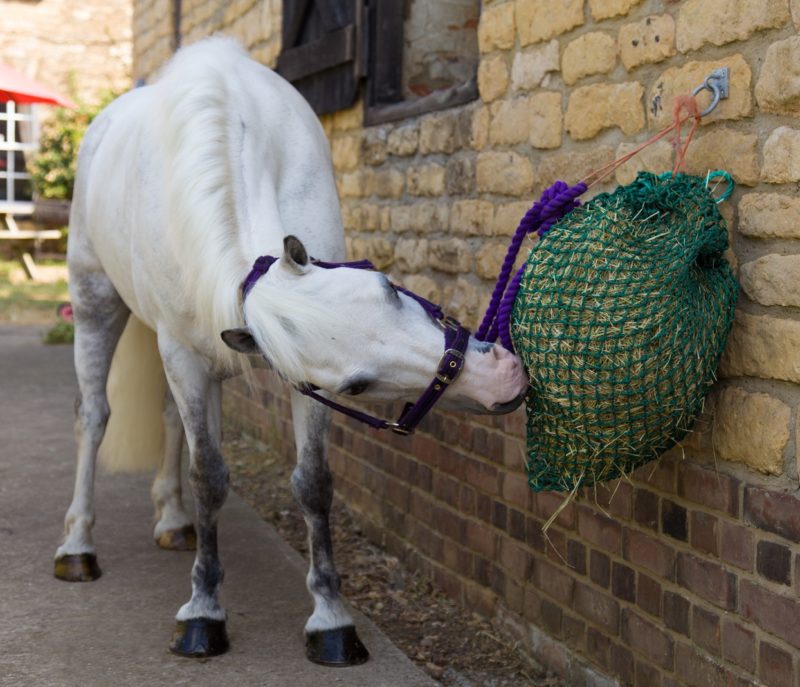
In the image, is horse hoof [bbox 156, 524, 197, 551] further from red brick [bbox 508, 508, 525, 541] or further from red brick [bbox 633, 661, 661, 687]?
red brick [bbox 633, 661, 661, 687]

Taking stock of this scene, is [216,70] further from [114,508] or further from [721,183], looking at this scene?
[114,508]

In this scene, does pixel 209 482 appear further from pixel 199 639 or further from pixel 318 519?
pixel 199 639

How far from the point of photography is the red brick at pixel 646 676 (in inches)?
110

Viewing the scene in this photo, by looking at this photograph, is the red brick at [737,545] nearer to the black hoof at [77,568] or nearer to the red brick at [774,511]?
the red brick at [774,511]

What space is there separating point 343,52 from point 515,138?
1592mm

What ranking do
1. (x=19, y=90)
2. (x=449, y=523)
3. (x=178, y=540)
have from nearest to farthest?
1. (x=449, y=523)
2. (x=178, y=540)
3. (x=19, y=90)

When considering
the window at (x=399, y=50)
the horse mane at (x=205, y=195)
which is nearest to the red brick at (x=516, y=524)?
the horse mane at (x=205, y=195)

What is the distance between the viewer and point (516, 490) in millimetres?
3518

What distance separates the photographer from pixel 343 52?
487cm

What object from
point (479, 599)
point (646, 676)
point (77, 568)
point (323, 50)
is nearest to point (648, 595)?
point (646, 676)

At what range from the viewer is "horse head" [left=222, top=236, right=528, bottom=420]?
2.42 meters

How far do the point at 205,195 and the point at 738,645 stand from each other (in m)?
1.70

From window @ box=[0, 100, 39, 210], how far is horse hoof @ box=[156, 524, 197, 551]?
42.9ft

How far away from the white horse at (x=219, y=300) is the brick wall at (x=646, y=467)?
1.85ft
